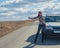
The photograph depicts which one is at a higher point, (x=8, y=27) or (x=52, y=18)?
(x=52, y=18)

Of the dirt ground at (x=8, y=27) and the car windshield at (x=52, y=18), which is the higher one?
the car windshield at (x=52, y=18)

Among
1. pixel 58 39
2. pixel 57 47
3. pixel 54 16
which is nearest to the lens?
pixel 57 47

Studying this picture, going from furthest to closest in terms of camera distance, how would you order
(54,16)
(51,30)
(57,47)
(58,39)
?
(54,16), (58,39), (51,30), (57,47)

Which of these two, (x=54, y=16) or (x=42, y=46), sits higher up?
(x=54, y=16)

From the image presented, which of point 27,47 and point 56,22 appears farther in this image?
point 56,22

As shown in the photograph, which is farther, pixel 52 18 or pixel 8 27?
pixel 8 27

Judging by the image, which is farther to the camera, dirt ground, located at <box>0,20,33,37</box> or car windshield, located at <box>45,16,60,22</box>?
dirt ground, located at <box>0,20,33,37</box>

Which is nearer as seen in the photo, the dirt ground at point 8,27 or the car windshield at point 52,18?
the car windshield at point 52,18

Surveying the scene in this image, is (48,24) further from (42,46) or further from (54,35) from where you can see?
(42,46)

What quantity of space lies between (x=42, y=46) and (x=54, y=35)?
1.55m

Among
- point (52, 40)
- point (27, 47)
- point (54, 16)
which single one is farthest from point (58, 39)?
point (27, 47)

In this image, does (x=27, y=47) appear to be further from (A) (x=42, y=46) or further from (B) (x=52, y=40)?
(B) (x=52, y=40)

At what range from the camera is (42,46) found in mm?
14500

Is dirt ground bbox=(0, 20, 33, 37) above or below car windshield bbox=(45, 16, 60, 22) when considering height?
below
